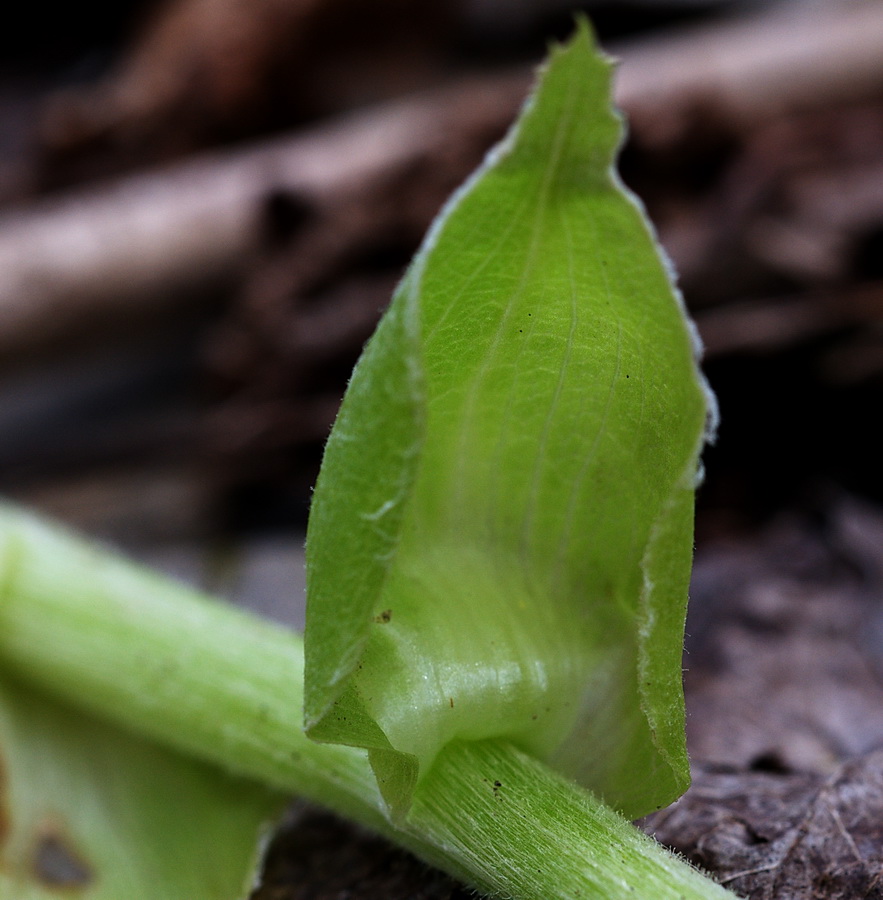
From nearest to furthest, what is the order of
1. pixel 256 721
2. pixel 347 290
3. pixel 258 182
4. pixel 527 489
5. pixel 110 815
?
1. pixel 527 489
2. pixel 256 721
3. pixel 110 815
4. pixel 347 290
5. pixel 258 182

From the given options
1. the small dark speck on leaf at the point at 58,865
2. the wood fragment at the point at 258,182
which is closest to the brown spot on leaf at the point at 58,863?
the small dark speck on leaf at the point at 58,865

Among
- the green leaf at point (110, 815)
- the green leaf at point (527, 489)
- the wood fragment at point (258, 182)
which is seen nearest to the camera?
the green leaf at point (527, 489)

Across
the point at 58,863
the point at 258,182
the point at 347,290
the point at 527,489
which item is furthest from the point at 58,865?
the point at 258,182

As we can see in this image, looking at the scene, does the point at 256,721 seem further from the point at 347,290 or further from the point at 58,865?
the point at 347,290

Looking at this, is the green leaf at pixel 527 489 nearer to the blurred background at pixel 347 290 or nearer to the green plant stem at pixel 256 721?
the green plant stem at pixel 256 721

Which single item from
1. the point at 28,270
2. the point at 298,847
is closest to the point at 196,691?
the point at 298,847

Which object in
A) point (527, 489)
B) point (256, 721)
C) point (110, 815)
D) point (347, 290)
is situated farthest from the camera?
point (347, 290)

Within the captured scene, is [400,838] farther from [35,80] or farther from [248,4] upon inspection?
[35,80]
